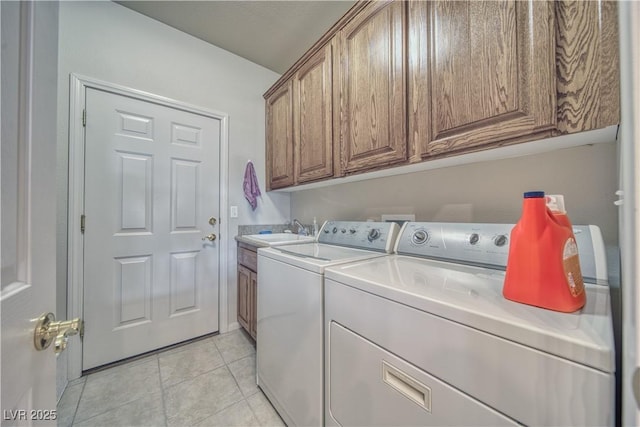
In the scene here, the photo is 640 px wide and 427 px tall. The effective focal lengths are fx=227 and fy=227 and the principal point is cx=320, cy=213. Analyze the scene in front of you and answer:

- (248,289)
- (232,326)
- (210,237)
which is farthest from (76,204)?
(232,326)

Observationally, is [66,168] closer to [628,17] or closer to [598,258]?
[628,17]

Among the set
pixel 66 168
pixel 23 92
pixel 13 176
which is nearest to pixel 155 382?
pixel 66 168

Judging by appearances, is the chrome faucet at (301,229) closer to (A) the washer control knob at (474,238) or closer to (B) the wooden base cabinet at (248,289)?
(B) the wooden base cabinet at (248,289)

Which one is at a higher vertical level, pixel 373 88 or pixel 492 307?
pixel 373 88

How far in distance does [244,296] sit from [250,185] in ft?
3.48

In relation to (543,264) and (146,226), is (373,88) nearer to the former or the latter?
(543,264)

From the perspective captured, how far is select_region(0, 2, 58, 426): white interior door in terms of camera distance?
14.9 inches

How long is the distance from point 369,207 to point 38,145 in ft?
5.28

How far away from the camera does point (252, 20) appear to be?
72.8 inches

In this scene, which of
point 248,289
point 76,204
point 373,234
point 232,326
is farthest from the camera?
point 232,326

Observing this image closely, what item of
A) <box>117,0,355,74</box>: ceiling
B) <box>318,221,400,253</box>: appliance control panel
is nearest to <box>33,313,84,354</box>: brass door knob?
<box>318,221,400,253</box>: appliance control panel

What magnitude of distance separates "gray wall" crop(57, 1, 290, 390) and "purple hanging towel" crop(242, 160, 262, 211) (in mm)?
62

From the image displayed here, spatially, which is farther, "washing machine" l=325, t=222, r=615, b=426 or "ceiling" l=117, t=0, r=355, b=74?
"ceiling" l=117, t=0, r=355, b=74

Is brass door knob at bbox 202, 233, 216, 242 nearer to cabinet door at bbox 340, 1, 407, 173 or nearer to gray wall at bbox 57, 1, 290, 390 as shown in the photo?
gray wall at bbox 57, 1, 290, 390
